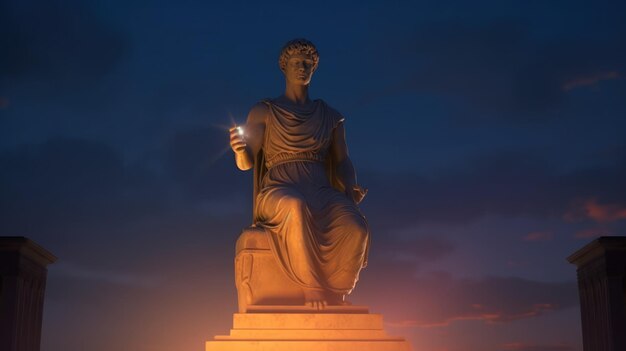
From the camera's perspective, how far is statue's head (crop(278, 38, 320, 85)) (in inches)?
504

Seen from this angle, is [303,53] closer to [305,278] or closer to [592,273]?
[305,278]

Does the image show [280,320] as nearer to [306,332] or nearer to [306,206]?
[306,332]

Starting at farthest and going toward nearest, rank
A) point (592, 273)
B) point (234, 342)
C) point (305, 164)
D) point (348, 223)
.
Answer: point (592, 273) < point (305, 164) < point (348, 223) < point (234, 342)

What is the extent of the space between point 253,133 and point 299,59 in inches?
45.7

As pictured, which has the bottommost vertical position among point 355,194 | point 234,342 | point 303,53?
point 234,342

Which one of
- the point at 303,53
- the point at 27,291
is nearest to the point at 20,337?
the point at 27,291

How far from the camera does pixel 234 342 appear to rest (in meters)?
11.0

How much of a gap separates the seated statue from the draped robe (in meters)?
0.01

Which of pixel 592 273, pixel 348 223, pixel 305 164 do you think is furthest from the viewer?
pixel 592 273

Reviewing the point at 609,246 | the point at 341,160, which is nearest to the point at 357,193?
the point at 341,160

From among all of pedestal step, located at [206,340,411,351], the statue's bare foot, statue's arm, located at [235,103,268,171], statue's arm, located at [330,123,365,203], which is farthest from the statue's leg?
statue's arm, located at [235,103,268,171]

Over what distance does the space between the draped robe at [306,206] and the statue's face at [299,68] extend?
376 mm

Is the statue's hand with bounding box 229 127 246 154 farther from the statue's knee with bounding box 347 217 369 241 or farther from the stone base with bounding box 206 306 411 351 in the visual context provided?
the stone base with bounding box 206 306 411 351

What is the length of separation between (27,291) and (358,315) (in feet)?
15.3
